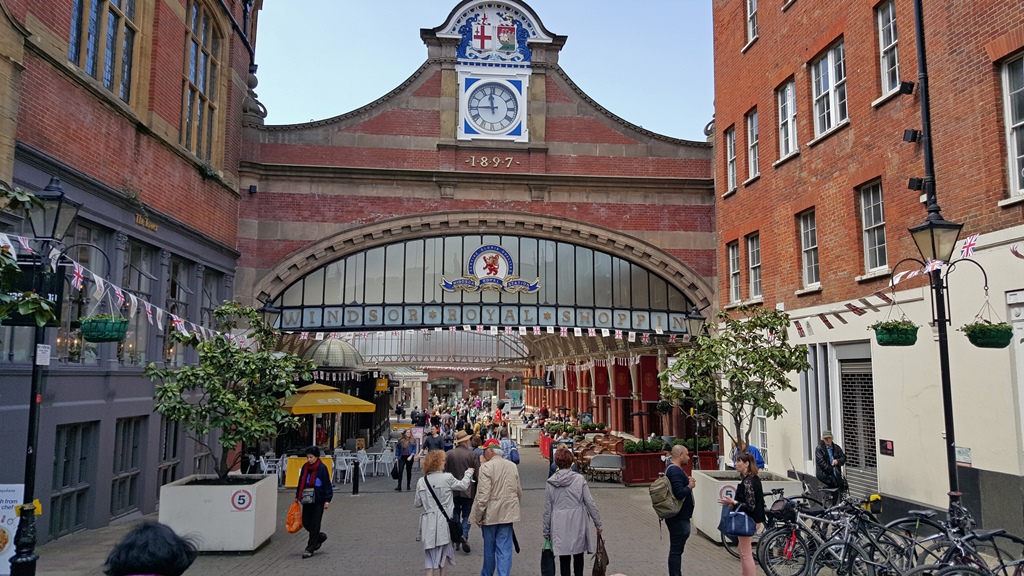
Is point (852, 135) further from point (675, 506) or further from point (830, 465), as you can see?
point (675, 506)

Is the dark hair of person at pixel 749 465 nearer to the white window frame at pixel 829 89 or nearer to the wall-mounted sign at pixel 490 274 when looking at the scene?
the white window frame at pixel 829 89

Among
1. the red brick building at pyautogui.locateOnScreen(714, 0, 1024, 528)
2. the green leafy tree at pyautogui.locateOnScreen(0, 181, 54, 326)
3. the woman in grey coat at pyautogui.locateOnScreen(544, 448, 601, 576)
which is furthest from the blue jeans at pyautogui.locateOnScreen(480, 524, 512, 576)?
the red brick building at pyautogui.locateOnScreen(714, 0, 1024, 528)

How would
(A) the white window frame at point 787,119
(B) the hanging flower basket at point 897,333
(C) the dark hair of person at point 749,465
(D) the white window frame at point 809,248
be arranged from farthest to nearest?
(A) the white window frame at point 787,119
(D) the white window frame at point 809,248
(B) the hanging flower basket at point 897,333
(C) the dark hair of person at point 749,465

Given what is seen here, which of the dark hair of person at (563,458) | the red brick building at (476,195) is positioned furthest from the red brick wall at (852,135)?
the dark hair of person at (563,458)

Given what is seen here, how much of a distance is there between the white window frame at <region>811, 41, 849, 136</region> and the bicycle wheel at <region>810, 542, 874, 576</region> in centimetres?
890

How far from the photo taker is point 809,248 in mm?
15648

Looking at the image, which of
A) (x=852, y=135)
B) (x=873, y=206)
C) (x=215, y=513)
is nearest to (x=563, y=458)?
(x=215, y=513)

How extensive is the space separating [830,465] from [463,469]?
6.35 m

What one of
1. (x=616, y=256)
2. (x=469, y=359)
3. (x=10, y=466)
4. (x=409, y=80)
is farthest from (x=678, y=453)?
(x=469, y=359)

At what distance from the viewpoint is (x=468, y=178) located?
21.5 m

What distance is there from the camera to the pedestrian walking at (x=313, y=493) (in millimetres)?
10594

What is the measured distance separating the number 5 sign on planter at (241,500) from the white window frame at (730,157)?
14955mm

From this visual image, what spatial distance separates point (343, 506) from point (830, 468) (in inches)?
393

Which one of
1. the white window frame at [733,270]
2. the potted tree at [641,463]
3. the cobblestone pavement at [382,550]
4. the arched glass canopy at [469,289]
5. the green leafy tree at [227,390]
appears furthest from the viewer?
the arched glass canopy at [469,289]
